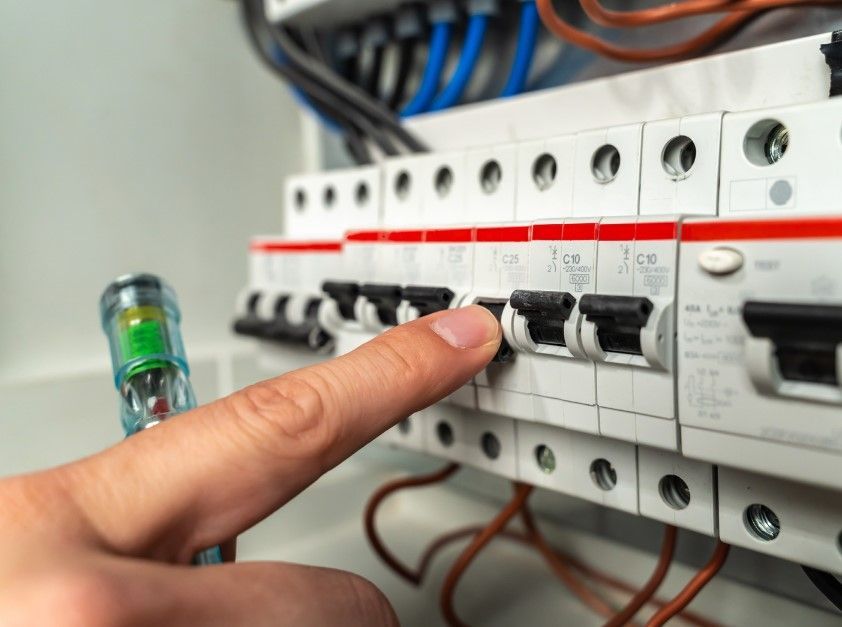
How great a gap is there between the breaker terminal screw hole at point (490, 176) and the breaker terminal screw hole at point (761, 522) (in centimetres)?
27

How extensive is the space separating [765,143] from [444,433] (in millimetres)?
315

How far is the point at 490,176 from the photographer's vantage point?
0.56 m

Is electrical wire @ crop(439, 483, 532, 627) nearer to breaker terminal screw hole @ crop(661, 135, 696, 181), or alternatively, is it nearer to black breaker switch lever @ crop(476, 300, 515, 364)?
black breaker switch lever @ crop(476, 300, 515, 364)

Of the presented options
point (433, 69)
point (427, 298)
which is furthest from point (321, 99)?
point (427, 298)

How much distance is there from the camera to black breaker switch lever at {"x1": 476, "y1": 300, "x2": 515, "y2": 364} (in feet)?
1.53

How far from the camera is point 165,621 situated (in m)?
0.32

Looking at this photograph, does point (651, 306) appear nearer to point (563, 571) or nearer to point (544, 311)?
point (544, 311)

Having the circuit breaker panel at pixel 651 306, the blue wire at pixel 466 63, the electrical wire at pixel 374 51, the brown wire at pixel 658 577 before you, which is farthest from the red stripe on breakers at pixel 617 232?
the electrical wire at pixel 374 51

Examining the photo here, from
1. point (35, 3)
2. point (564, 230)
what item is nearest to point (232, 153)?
point (35, 3)

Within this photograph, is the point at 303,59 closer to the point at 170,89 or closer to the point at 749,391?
the point at 170,89

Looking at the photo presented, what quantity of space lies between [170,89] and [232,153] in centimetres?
9

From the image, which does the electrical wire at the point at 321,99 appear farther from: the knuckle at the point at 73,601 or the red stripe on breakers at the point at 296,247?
the knuckle at the point at 73,601

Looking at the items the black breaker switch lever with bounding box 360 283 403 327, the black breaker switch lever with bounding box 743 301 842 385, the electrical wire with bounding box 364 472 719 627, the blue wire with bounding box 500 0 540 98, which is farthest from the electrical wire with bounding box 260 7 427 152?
the black breaker switch lever with bounding box 743 301 842 385

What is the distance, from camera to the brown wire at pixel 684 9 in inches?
17.7
